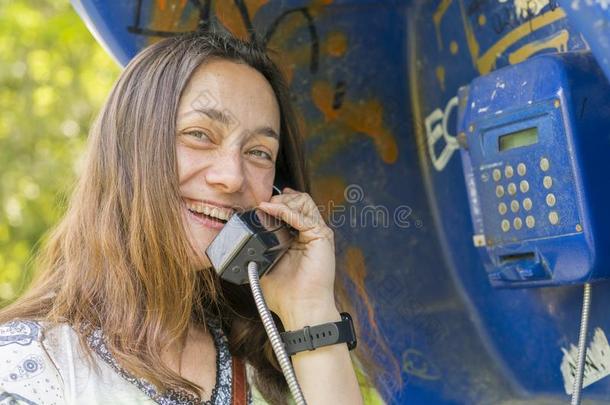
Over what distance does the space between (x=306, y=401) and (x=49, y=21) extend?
2.94 meters

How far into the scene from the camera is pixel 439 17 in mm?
2027

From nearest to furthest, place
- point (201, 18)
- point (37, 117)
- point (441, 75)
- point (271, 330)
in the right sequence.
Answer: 1. point (271, 330)
2. point (201, 18)
3. point (441, 75)
4. point (37, 117)

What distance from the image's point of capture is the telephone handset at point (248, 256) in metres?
1.44

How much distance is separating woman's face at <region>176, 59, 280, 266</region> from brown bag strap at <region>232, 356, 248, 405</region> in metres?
0.20

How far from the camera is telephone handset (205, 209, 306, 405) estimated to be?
1.44m

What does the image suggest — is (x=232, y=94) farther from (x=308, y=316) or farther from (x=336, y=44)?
(x=336, y=44)

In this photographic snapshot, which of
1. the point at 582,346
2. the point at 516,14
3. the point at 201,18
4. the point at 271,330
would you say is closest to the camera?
the point at 271,330

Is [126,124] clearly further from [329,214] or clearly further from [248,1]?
[329,214]

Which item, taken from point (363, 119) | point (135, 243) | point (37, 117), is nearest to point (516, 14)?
point (363, 119)

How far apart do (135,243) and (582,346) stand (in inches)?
29.3

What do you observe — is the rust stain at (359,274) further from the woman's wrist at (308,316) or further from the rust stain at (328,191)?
the woman's wrist at (308,316)

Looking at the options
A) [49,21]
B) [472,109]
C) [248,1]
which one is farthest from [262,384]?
[49,21]

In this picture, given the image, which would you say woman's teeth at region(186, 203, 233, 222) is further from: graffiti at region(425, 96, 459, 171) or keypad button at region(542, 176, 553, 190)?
graffiti at region(425, 96, 459, 171)

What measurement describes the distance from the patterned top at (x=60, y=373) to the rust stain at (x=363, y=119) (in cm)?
87
